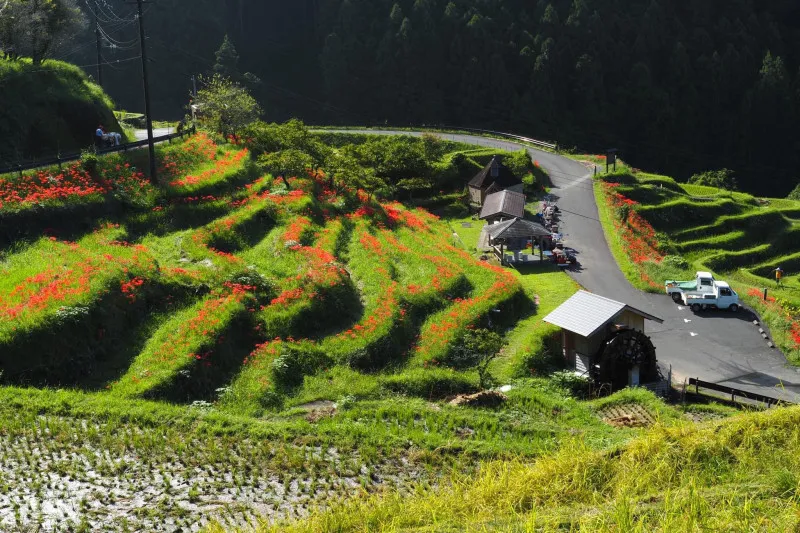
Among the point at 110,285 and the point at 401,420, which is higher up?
the point at 110,285

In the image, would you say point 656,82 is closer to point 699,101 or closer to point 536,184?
point 699,101

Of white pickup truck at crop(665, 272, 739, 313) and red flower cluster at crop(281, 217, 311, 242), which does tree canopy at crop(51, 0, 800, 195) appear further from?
red flower cluster at crop(281, 217, 311, 242)

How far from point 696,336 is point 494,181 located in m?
27.2

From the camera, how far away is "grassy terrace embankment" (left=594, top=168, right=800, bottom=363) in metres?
47.2

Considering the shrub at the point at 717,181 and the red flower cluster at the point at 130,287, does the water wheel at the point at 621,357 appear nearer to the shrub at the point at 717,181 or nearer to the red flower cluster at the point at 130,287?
the red flower cluster at the point at 130,287

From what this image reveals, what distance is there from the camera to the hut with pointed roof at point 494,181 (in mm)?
61031

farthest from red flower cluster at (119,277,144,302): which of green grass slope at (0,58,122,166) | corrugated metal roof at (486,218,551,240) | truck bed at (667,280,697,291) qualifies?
truck bed at (667,280,697,291)

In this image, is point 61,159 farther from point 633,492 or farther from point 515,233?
point 633,492

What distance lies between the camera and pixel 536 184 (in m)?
64.7

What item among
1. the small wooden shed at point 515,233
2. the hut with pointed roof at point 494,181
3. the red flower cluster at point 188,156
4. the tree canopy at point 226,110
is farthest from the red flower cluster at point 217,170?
the hut with pointed roof at point 494,181

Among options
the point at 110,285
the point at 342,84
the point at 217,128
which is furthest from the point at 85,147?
the point at 342,84

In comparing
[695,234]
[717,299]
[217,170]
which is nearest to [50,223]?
[217,170]

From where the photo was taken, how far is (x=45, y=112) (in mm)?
43906

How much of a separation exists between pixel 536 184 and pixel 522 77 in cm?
4493
